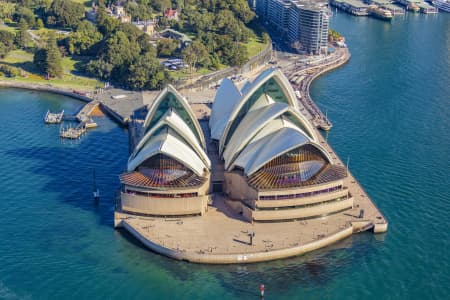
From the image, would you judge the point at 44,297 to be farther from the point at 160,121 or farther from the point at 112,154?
the point at 112,154

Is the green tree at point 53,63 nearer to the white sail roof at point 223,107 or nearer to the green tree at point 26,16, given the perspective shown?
the green tree at point 26,16

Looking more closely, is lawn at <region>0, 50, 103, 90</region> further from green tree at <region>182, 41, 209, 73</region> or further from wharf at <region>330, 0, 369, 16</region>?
wharf at <region>330, 0, 369, 16</region>

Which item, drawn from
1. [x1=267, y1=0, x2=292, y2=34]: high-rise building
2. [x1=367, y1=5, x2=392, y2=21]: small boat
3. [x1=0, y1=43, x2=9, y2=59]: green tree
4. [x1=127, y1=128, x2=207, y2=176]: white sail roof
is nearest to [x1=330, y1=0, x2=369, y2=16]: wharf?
[x1=367, y1=5, x2=392, y2=21]: small boat

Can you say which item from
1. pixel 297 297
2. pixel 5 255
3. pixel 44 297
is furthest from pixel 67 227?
pixel 297 297

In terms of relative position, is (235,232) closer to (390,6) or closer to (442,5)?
(390,6)

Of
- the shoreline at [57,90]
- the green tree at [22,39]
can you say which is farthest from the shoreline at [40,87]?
the green tree at [22,39]
